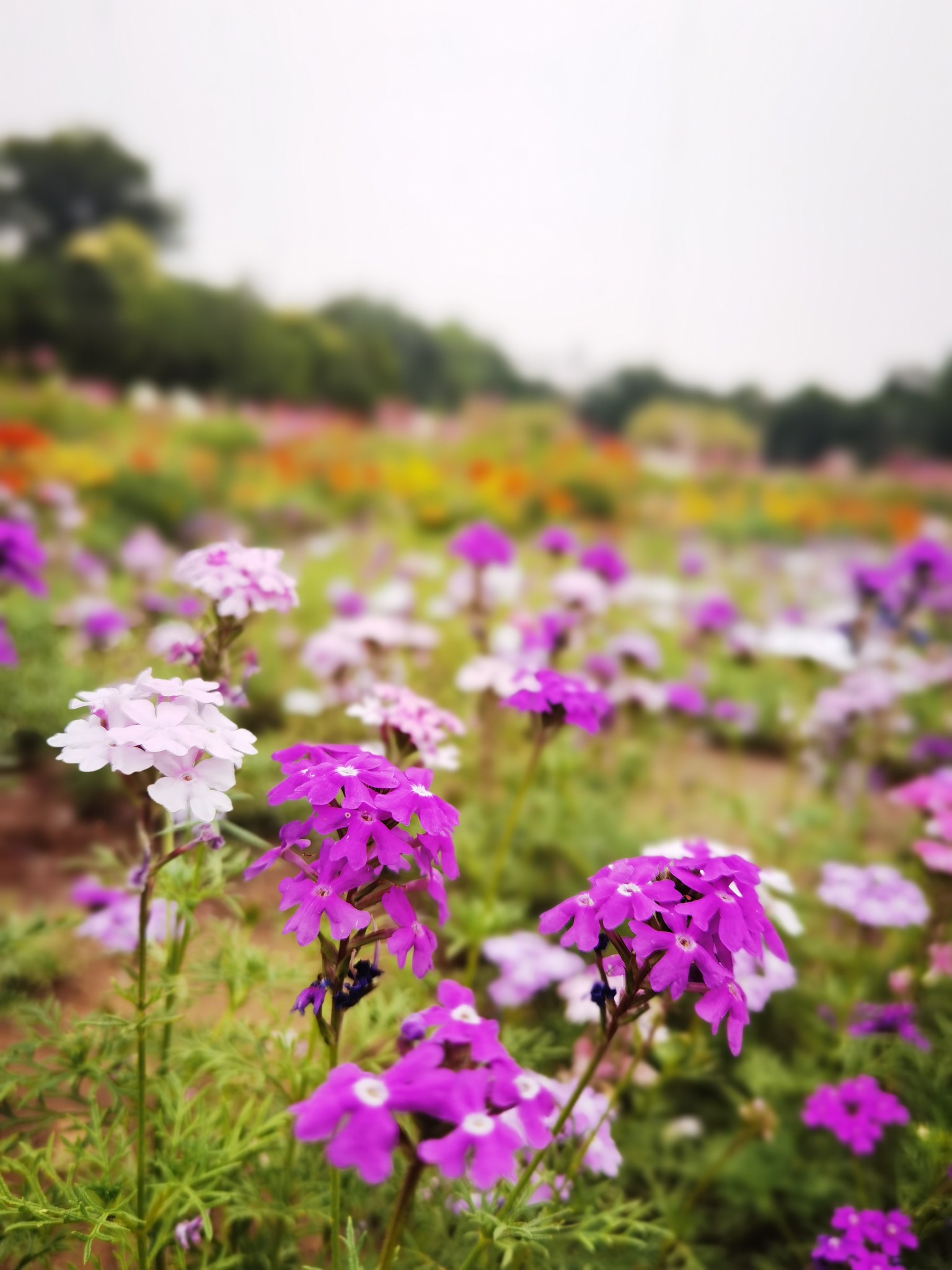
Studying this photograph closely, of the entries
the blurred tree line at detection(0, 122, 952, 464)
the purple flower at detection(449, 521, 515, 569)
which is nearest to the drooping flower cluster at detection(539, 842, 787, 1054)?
the purple flower at detection(449, 521, 515, 569)

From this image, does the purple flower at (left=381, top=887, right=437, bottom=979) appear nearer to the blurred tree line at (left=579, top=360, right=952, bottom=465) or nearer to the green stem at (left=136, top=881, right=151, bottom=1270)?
the green stem at (left=136, top=881, right=151, bottom=1270)

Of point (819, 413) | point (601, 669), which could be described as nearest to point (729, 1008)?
point (601, 669)

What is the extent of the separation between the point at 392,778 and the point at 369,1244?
932mm

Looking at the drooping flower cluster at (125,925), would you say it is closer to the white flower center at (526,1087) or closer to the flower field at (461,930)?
the flower field at (461,930)

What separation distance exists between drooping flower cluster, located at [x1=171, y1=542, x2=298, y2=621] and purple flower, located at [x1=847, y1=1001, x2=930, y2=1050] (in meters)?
1.29

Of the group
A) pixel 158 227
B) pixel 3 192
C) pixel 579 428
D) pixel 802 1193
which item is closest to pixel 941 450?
pixel 579 428

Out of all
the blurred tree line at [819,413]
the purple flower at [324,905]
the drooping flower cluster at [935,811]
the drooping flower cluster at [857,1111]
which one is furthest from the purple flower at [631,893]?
the blurred tree line at [819,413]

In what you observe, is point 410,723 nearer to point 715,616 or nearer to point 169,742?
point 169,742

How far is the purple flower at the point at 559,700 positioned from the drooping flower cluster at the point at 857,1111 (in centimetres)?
76

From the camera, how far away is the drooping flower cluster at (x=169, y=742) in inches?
28.4

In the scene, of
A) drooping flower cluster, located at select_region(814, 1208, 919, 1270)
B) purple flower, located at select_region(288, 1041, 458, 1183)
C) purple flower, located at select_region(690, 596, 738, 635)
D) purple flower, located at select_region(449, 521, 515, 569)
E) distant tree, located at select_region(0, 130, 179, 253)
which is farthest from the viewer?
distant tree, located at select_region(0, 130, 179, 253)

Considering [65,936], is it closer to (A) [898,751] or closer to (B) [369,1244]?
(B) [369,1244]

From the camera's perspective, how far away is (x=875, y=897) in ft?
5.00

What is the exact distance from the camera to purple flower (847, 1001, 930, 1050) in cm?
143
